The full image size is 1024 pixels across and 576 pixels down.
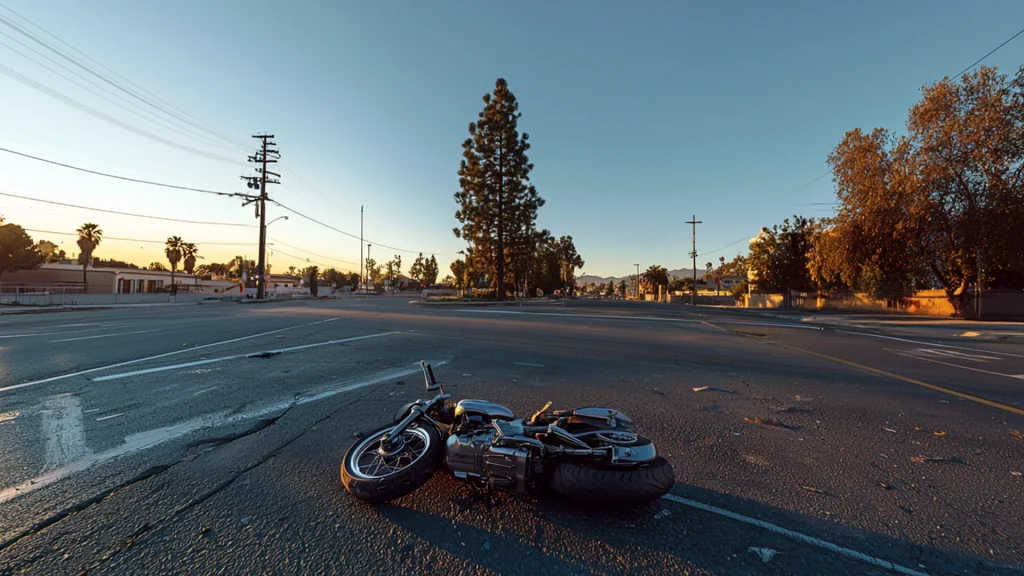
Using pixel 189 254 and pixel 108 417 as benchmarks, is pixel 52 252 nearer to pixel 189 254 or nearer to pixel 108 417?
pixel 189 254

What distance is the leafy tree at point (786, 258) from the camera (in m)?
39.3

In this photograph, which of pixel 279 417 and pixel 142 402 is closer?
pixel 279 417

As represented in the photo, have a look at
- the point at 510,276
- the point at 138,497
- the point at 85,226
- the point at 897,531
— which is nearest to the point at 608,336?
the point at 897,531

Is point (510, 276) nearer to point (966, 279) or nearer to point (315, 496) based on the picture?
point (966, 279)

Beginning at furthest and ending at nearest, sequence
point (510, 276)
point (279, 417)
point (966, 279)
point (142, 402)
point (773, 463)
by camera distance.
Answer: point (510, 276) → point (966, 279) → point (142, 402) → point (279, 417) → point (773, 463)

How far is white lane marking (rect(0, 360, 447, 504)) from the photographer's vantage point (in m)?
2.67

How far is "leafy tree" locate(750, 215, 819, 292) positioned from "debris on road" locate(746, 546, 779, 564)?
149 feet

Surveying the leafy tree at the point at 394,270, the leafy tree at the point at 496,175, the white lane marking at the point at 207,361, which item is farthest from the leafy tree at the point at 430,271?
the white lane marking at the point at 207,361

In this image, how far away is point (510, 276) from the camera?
188ft

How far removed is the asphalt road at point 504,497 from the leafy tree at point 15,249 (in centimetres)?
6019

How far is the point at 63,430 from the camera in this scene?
3672mm

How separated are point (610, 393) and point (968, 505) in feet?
10.4

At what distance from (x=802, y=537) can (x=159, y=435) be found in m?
4.91

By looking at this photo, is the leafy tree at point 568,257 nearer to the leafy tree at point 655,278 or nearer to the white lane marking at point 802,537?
the leafy tree at point 655,278
